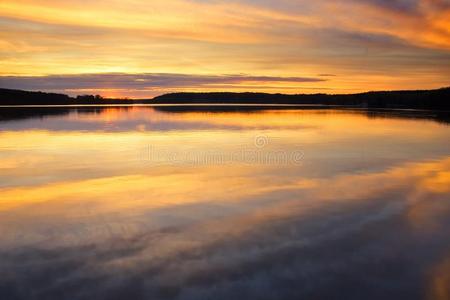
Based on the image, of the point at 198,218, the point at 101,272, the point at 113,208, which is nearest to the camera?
the point at 101,272

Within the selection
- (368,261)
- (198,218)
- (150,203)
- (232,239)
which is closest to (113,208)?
(150,203)

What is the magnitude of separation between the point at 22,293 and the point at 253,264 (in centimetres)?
264

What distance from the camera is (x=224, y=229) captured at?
664 cm

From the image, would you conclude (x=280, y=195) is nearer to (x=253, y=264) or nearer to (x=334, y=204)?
(x=334, y=204)

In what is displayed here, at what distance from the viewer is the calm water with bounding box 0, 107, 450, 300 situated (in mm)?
4750

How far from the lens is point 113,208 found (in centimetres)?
784

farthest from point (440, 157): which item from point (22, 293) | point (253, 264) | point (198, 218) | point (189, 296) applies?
point (22, 293)

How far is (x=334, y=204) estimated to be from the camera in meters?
8.12

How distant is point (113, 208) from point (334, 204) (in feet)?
13.7

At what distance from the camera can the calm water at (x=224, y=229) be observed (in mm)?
4750

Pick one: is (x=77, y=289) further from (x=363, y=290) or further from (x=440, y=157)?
(x=440, y=157)

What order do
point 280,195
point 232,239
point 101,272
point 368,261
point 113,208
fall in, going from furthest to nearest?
point 280,195
point 113,208
point 232,239
point 368,261
point 101,272

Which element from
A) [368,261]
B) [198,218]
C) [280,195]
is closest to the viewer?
[368,261]

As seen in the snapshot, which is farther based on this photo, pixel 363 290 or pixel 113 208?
pixel 113 208
